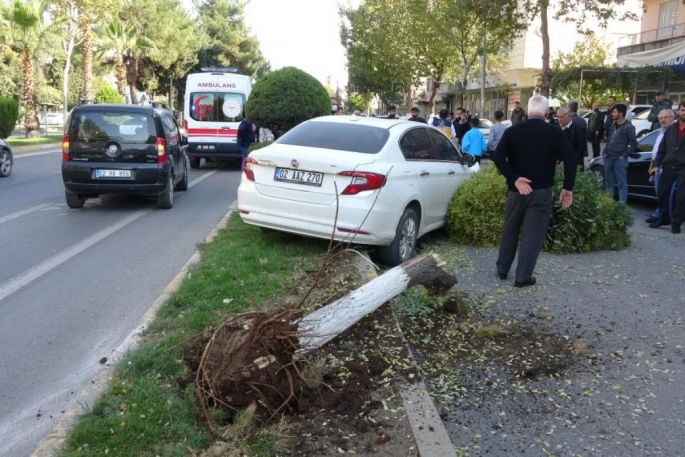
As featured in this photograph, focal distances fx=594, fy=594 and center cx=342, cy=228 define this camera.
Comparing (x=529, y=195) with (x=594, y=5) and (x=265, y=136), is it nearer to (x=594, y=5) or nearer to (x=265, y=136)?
(x=594, y=5)

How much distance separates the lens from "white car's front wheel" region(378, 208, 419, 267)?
21.1 feet

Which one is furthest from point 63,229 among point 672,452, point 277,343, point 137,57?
point 137,57

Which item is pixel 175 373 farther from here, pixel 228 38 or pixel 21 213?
pixel 228 38

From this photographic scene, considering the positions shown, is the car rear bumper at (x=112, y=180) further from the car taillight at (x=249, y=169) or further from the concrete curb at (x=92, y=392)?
the concrete curb at (x=92, y=392)

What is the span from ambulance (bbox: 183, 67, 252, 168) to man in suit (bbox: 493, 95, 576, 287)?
495 inches

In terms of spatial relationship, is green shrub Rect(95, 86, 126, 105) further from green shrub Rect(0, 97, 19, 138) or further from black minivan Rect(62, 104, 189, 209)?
black minivan Rect(62, 104, 189, 209)

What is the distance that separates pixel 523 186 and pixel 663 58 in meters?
20.4

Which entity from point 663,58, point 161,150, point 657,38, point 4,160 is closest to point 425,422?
point 161,150

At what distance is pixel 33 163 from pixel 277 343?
17.6m

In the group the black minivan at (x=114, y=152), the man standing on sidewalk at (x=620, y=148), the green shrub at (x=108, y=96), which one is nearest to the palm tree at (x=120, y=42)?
the green shrub at (x=108, y=96)

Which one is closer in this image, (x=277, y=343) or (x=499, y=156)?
(x=277, y=343)

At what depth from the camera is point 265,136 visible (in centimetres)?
2008

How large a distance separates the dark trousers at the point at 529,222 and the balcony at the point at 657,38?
24.7 m

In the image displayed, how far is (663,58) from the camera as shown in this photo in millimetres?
22141
